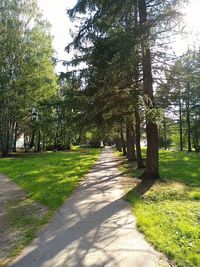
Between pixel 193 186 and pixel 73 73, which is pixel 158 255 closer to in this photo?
pixel 193 186

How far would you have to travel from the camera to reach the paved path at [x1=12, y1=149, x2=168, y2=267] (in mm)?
5347

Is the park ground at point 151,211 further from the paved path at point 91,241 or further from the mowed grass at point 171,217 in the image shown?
the paved path at point 91,241

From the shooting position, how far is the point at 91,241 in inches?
249

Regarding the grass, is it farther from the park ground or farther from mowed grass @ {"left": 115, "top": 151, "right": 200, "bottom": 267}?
mowed grass @ {"left": 115, "top": 151, "right": 200, "bottom": 267}

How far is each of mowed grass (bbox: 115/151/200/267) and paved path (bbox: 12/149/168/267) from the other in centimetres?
25

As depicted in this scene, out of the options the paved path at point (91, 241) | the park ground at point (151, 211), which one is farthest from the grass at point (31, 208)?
the paved path at point (91, 241)

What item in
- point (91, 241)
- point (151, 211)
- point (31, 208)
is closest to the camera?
point (91, 241)

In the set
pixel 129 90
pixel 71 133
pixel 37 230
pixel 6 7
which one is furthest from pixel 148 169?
pixel 6 7

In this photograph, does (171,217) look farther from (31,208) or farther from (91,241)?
(31,208)

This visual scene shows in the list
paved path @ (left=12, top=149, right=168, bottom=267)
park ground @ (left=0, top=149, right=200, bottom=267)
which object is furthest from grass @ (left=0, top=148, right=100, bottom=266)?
paved path @ (left=12, top=149, right=168, bottom=267)

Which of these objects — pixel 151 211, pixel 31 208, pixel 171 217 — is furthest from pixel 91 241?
pixel 31 208

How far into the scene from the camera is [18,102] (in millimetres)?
31844

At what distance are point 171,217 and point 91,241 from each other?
227 cm

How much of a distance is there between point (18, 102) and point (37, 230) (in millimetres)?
25766
